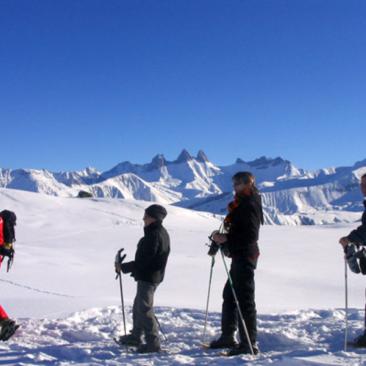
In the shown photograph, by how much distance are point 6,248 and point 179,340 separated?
261cm

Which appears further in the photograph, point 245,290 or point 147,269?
point 147,269

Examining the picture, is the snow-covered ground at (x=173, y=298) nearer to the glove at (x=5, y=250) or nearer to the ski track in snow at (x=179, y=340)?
the ski track in snow at (x=179, y=340)

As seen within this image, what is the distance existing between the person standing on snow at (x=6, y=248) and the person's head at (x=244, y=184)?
10.3ft

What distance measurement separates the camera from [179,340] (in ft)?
23.2

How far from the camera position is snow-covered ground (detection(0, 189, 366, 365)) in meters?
6.06

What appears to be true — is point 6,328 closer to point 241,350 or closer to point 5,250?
point 5,250

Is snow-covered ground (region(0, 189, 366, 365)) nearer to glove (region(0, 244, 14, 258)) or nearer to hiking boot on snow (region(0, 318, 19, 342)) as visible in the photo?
hiking boot on snow (region(0, 318, 19, 342))

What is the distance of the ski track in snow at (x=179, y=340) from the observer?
545 centimetres

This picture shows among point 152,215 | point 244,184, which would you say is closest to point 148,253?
point 152,215

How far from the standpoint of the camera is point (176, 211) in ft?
144

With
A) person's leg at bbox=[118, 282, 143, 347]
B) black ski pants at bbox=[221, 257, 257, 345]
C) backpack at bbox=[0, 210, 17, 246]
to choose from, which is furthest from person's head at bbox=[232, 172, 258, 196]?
backpack at bbox=[0, 210, 17, 246]

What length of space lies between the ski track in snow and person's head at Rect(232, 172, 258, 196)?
1815 millimetres

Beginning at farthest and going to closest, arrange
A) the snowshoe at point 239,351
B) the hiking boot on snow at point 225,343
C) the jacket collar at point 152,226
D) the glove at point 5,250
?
1. the glove at point 5,250
2. the jacket collar at point 152,226
3. the hiking boot on snow at point 225,343
4. the snowshoe at point 239,351

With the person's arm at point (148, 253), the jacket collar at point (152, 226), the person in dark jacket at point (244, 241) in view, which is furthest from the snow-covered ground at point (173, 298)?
the jacket collar at point (152, 226)
